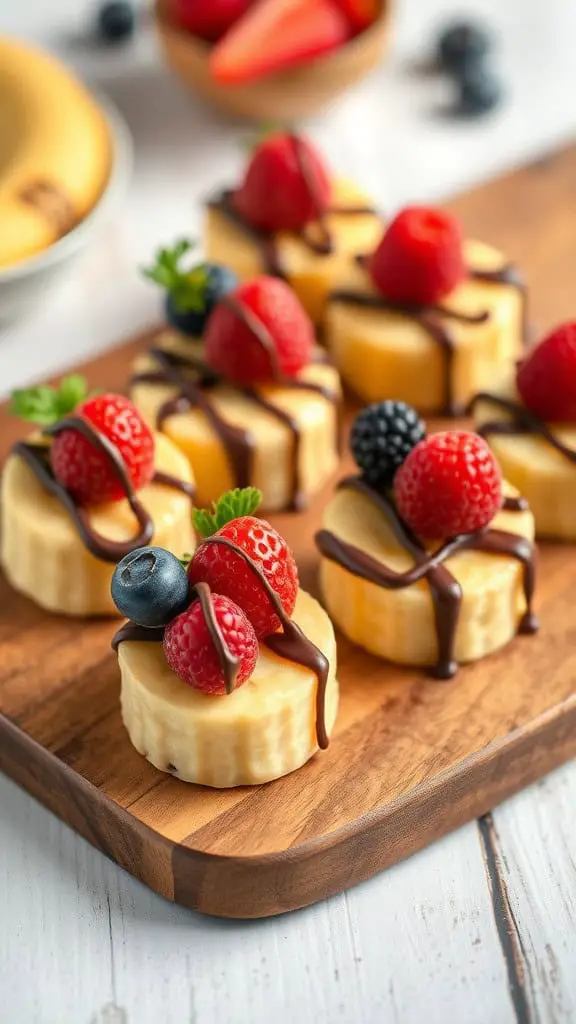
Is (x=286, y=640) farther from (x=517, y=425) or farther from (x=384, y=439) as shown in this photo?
(x=517, y=425)

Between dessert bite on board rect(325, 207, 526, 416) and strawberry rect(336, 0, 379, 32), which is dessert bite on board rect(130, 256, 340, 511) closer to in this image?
dessert bite on board rect(325, 207, 526, 416)

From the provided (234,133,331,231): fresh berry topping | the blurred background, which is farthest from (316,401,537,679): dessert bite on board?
the blurred background

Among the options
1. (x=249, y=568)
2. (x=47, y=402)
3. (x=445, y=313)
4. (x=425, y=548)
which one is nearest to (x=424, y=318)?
(x=445, y=313)

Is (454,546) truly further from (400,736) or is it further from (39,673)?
(39,673)

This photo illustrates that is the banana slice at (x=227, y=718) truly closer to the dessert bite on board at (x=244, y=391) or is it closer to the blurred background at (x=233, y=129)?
the dessert bite on board at (x=244, y=391)

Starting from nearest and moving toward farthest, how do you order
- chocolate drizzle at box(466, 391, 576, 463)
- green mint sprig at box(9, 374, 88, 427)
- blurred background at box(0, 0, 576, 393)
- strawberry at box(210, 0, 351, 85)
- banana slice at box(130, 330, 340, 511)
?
green mint sprig at box(9, 374, 88, 427), chocolate drizzle at box(466, 391, 576, 463), banana slice at box(130, 330, 340, 511), blurred background at box(0, 0, 576, 393), strawberry at box(210, 0, 351, 85)

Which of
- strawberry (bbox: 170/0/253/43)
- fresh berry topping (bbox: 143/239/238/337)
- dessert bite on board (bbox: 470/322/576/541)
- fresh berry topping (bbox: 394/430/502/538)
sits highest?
strawberry (bbox: 170/0/253/43)

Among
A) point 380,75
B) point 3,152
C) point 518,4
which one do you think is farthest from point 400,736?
point 518,4

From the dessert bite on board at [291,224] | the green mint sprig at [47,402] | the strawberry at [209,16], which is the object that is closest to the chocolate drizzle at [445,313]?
the dessert bite on board at [291,224]
